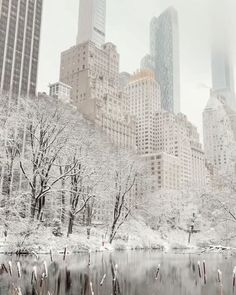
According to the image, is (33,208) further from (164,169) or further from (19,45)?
(164,169)

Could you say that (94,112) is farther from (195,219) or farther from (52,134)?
(52,134)

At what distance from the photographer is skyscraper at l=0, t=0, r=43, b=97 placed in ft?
477

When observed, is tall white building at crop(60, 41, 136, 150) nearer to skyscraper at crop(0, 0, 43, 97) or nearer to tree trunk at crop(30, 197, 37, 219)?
skyscraper at crop(0, 0, 43, 97)

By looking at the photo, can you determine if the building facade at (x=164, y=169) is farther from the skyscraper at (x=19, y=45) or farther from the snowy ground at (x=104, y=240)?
the snowy ground at (x=104, y=240)

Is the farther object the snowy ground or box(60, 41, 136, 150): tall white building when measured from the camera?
box(60, 41, 136, 150): tall white building

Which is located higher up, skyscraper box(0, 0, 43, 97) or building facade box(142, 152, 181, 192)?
skyscraper box(0, 0, 43, 97)

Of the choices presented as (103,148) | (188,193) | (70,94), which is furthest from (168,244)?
(70,94)

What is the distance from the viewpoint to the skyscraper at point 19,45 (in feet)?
477

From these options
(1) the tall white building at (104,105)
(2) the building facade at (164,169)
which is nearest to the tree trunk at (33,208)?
(1) the tall white building at (104,105)

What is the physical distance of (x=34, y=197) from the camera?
38.4 meters

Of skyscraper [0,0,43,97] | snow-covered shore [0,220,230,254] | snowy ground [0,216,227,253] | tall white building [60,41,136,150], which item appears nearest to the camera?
snow-covered shore [0,220,230,254]

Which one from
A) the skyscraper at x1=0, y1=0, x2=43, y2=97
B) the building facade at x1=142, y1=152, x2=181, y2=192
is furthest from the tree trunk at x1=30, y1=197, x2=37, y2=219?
the building facade at x1=142, y1=152, x2=181, y2=192

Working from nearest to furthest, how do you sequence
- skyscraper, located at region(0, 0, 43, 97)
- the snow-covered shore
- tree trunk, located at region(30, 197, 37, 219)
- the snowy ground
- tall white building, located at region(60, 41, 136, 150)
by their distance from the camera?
the snow-covered shore, the snowy ground, tree trunk, located at region(30, 197, 37, 219), skyscraper, located at region(0, 0, 43, 97), tall white building, located at region(60, 41, 136, 150)

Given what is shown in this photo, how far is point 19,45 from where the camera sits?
153m
